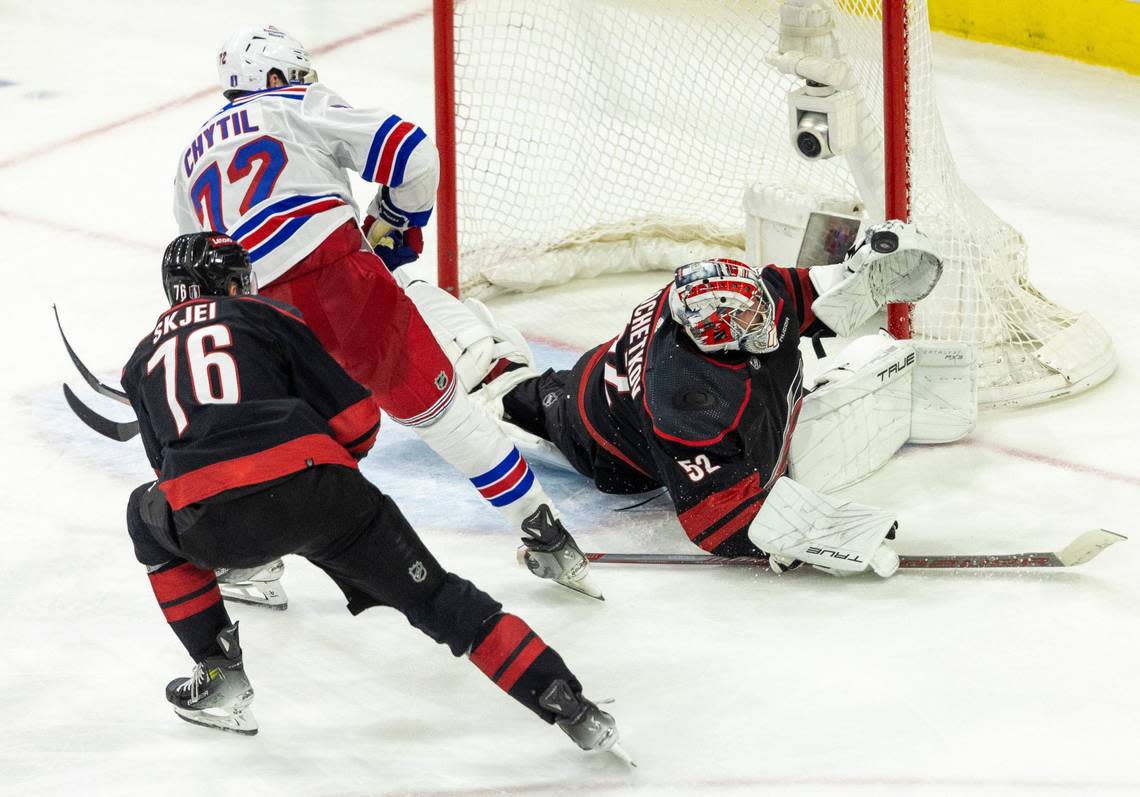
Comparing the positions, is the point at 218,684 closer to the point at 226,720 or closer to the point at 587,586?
the point at 226,720

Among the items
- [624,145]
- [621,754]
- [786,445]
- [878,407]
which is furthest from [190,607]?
[624,145]

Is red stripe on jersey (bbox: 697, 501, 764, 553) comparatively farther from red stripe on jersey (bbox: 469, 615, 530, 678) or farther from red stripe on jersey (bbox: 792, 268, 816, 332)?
red stripe on jersey (bbox: 469, 615, 530, 678)

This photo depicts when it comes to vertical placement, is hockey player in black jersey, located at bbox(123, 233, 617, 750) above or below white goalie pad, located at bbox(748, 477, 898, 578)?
above

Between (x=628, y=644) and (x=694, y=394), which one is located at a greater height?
(x=694, y=394)

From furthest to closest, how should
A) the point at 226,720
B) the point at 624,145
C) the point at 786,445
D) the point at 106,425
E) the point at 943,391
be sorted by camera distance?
the point at 624,145
the point at 106,425
the point at 943,391
the point at 786,445
the point at 226,720

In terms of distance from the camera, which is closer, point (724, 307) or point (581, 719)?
point (581, 719)

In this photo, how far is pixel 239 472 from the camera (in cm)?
234

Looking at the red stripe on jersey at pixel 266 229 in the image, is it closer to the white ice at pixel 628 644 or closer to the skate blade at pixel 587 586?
the white ice at pixel 628 644

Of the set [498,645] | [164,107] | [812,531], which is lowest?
[164,107]

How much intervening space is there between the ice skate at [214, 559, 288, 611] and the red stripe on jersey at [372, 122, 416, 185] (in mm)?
750

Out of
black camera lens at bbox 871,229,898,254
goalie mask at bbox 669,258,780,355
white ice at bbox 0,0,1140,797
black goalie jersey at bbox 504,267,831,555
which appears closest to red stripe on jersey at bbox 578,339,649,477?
black goalie jersey at bbox 504,267,831,555

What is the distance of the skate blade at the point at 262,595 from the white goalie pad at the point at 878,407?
39.7 inches

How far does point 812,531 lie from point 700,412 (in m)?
0.29

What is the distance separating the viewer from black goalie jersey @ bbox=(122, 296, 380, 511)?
7.70 ft
